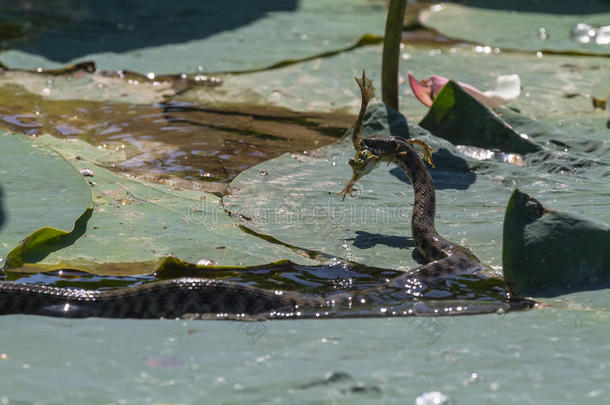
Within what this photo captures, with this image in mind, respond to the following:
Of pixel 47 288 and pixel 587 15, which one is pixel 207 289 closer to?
pixel 47 288

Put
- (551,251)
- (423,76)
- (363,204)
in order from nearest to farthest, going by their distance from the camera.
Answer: (551,251), (363,204), (423,76)

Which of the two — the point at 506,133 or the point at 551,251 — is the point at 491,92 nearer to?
the point at 506,133

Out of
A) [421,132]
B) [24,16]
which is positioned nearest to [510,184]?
[421,132]

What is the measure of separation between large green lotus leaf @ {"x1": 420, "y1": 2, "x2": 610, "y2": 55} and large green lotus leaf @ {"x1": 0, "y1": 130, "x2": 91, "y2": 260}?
4727mm

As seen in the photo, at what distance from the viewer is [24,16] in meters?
9.30

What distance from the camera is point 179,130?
245 inches

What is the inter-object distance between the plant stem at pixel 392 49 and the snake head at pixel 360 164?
1616 mm

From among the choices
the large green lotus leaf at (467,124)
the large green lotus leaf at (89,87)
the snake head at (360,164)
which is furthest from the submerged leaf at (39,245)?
the large green lotus leaf at (89,87)

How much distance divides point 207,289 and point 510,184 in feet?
6.25

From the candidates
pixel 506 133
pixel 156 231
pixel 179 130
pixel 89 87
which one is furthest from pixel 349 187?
pixel 89 87

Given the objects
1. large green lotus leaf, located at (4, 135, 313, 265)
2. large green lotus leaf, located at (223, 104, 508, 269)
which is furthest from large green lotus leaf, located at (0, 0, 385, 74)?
large green lotus leaf, located at (4, 135, 313, 265)

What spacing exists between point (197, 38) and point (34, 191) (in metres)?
4.19

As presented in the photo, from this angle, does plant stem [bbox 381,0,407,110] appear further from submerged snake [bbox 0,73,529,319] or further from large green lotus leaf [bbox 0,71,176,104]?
submerged snake [bbox 0,73,529,319]

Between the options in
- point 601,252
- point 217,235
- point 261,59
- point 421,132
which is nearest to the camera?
point 601,252
